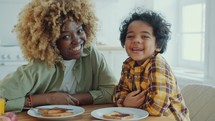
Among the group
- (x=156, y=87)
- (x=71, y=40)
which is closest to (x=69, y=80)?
(x=71, y=40)

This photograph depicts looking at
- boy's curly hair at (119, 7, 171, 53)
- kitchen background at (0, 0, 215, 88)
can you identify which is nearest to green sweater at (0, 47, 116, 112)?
boy's curly hair at (119, 7, 171, 53)

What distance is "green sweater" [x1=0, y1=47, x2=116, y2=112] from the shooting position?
1.36 meters

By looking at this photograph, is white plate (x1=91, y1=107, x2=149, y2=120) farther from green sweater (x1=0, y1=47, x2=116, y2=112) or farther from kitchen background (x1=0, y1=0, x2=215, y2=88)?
kitchen background (x1=0, y1=0, x2=215, y2=88)

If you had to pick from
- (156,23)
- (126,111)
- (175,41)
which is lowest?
(126,111)

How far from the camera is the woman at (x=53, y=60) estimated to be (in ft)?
4.55

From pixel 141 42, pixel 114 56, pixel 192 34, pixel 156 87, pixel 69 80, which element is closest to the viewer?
pixel 156 87

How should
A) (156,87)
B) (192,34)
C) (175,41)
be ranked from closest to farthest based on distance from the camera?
(156,87), (192,34), (175,41)

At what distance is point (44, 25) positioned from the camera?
1.45 m

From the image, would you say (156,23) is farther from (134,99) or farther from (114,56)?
(114,56)

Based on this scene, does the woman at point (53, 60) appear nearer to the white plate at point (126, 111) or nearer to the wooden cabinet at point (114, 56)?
the white plate at point (126, 111)

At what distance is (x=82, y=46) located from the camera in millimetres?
1537

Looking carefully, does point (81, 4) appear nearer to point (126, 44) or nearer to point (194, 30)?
point (126, 44)

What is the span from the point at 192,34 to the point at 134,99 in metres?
2.60

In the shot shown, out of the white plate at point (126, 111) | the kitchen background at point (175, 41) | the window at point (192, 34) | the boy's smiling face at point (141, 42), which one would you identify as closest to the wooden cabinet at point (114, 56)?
the kitchen background at point (175, 41)
